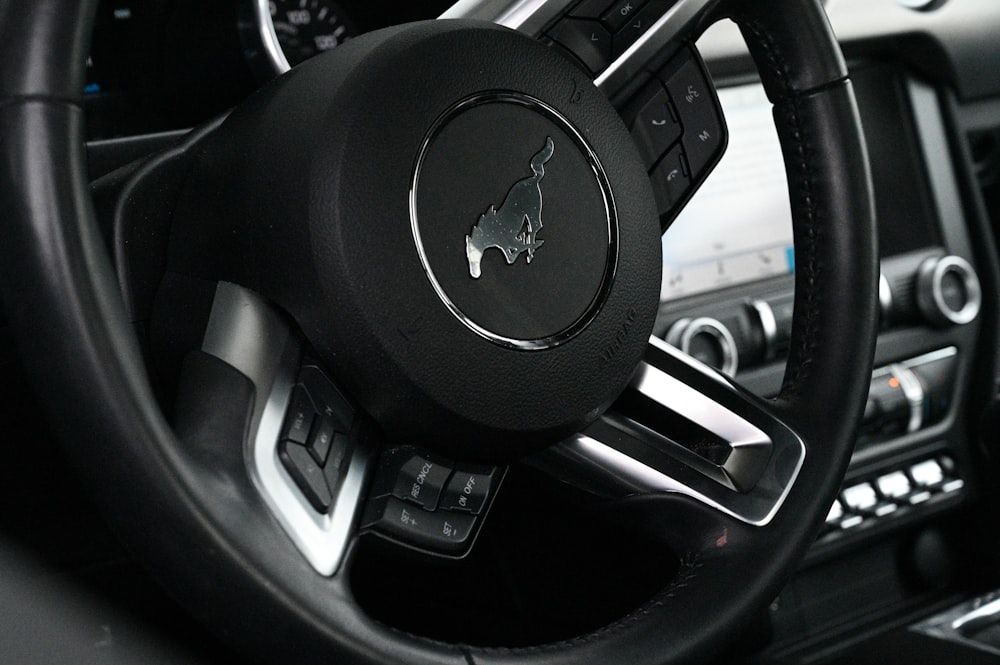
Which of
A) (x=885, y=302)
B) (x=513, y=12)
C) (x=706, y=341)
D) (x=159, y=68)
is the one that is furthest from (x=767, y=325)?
(x=159, y=68)

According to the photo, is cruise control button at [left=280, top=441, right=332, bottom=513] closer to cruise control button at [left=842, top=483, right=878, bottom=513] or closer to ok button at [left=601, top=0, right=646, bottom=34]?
ok button at [left=601, top=0, right=646, bottom=34]

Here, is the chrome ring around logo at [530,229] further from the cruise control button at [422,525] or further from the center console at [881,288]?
the center console at [881,288]

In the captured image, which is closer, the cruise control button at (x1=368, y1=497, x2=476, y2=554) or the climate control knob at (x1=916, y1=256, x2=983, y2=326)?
the cruise control button at (x1=368, y1=497, x2=476, y2=554)

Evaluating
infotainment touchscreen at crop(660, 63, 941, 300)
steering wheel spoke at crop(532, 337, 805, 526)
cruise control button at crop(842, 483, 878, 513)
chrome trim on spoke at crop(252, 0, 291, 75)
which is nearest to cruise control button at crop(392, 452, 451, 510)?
steering wheel spoke at crop(532, 337, 805, 526)

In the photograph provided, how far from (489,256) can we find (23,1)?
0.96ft

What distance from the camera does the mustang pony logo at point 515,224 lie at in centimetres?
74

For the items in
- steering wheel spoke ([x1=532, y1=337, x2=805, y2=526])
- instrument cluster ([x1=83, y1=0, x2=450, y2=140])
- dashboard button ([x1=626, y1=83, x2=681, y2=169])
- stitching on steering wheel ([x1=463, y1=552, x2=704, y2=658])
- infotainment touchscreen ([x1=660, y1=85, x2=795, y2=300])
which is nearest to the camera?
stitching on steering wheel ([x1=463, y1=552, x2=704, y2=658])

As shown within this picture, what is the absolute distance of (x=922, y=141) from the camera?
1524mm

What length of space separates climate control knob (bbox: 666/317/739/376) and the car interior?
24 cm

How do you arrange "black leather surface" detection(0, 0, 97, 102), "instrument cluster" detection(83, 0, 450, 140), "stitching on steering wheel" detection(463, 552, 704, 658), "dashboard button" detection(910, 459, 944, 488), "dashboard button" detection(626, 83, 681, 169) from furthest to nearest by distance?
1. "dashboard button" detection(910, 459, 944, 488)
2. "instrument cluster" detection(83, 0, 450, 140)
3. "dashboard button" detection(626, 83, 681, 169)
4. "stitching on steering wheel" detection(463, 552, 704, 658)
5. "black leather surface" detection(0, 0, 97, 102)

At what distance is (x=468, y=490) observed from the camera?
2.55 ft

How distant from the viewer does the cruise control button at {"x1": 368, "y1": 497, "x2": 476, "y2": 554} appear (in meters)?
0.73

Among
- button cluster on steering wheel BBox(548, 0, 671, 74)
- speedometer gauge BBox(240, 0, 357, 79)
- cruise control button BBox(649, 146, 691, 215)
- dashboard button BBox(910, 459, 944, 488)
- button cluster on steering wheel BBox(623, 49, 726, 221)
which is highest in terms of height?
button cluster on steering wheel BBox(548, 0, 671, 74)

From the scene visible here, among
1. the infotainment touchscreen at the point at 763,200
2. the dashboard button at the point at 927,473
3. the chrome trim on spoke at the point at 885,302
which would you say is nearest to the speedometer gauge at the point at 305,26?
the infotainment touchscreen at the point at 763,200
